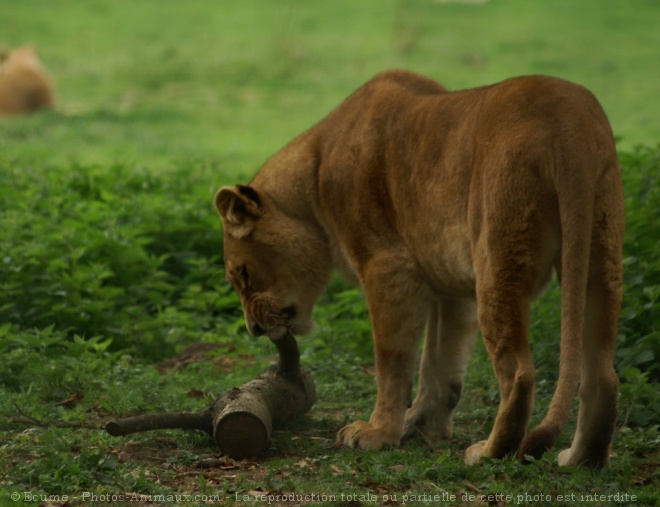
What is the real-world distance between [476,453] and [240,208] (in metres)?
1.99

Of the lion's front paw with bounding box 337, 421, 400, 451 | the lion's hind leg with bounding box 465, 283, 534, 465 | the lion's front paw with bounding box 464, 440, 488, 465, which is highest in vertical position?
the lion's hind leg with bounding box 465, 283, 534, 465

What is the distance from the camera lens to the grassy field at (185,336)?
5191mm

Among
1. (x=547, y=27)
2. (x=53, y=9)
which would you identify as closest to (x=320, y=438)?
(x=547, y=27)

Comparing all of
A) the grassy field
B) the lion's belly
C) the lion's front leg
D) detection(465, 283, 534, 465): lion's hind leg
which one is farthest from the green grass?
detection(465, 283, 534, 465): lion's hind leg

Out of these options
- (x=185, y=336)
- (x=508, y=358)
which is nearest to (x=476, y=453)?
(x=508, y=358)

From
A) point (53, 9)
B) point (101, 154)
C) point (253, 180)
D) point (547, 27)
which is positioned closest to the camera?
point (253, 180)

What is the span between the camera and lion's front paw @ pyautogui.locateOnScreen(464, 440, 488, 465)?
5520 millimetres

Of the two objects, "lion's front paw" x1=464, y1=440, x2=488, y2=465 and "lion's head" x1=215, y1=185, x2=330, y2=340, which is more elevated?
"lion's head" x1=215, y1=185, x2=330, y2=340

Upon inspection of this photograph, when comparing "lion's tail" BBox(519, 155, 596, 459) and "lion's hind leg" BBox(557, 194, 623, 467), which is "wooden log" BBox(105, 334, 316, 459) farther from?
"lion's hind leg" BBox(557, 194, 623, 467)

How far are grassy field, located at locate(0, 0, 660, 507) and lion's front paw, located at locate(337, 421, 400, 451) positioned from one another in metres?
0.10

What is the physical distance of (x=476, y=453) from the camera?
561cm

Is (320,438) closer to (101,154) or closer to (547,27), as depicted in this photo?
(101,154)

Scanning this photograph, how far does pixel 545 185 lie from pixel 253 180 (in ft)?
7.72

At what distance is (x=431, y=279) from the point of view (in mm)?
6129
